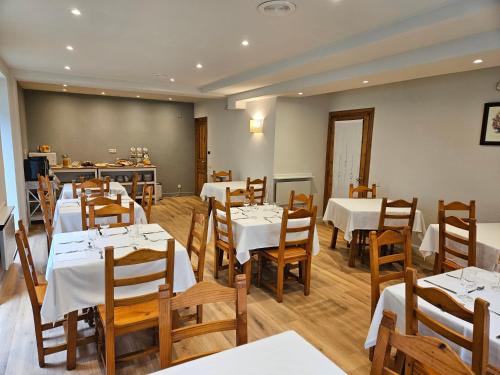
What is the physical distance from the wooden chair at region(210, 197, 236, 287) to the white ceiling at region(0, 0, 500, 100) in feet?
5.93

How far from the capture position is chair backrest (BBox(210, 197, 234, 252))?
3.45 meters

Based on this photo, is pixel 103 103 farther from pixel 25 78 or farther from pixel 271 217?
pixel 271 217

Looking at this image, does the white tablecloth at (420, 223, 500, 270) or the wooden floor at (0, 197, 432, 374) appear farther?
the white tablecloth at (420, 223, 500, 270)

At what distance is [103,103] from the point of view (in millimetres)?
8188

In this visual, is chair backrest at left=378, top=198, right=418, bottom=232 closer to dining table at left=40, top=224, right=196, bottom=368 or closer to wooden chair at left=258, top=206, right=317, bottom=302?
wooden chair at left=258, top=206, right=317, bottom=302

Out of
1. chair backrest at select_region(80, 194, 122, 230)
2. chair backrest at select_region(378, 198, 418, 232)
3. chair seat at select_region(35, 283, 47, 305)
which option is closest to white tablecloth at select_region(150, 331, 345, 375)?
chair seat at select_region(35, 283, 47, 305)

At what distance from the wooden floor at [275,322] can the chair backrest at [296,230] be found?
→ 1.73ft

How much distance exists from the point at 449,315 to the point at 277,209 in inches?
100

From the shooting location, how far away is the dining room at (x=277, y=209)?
1.70 meters

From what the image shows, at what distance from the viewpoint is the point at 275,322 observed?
299cm

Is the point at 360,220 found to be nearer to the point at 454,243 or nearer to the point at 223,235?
the point at 454,243

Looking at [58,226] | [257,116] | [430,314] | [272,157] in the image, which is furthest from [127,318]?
[257,116]

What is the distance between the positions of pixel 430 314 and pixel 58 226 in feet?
12.4

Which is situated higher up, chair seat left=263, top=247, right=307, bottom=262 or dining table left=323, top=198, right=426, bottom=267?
dining table left=323, top=198, right=426, bottom=267
